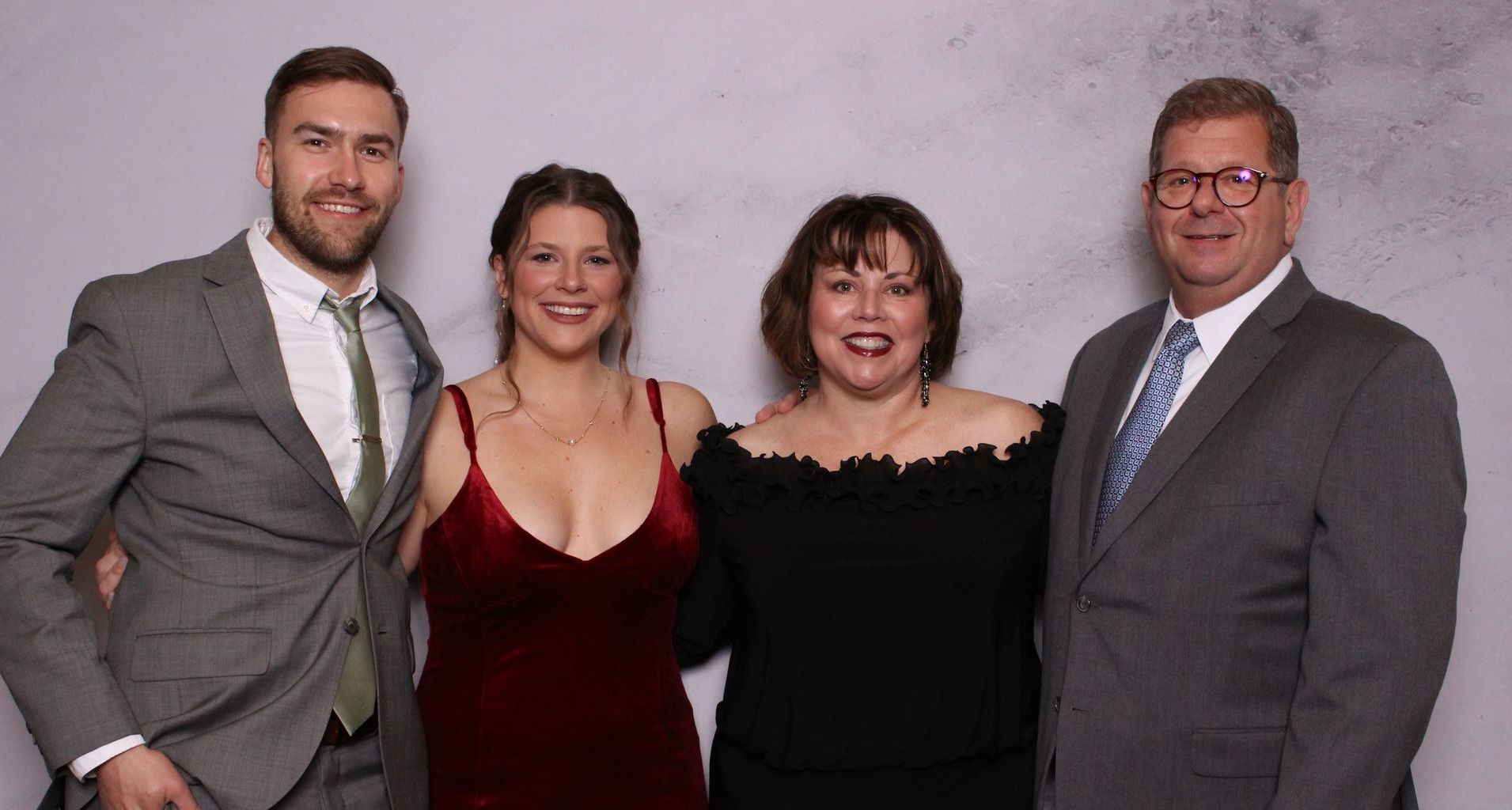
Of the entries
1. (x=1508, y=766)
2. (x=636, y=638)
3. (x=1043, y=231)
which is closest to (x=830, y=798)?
(x=636, y=638)

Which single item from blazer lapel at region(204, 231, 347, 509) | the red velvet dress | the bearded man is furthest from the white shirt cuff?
the red velvet dress

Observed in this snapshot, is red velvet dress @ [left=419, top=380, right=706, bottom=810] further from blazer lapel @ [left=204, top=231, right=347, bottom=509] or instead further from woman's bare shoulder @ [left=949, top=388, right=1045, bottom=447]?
woman's bare shoulder @ [left=949, top=388, right=1045, bottom=447]

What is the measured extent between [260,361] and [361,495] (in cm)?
29

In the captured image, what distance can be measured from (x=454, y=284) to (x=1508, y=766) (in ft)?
8.86

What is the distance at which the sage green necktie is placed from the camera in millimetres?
1994

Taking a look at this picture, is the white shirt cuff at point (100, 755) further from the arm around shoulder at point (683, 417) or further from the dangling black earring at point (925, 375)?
the dangling black earring at point (925, 375)

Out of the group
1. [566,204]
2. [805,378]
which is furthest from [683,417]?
[566,204]

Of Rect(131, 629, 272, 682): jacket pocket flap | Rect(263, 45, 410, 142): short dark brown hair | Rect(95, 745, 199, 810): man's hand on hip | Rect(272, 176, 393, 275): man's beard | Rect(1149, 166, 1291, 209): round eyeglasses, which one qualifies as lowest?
Rect(95, 745, 199, 810): man's hand on hip

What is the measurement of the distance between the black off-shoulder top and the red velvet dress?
0.77 ft

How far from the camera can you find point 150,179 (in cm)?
274

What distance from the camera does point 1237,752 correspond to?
5.98 ft

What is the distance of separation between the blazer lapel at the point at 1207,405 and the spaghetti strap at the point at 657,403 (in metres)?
0.94

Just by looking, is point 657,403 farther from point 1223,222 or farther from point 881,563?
point 1223,222

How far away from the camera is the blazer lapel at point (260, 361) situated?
1903 millimetres
